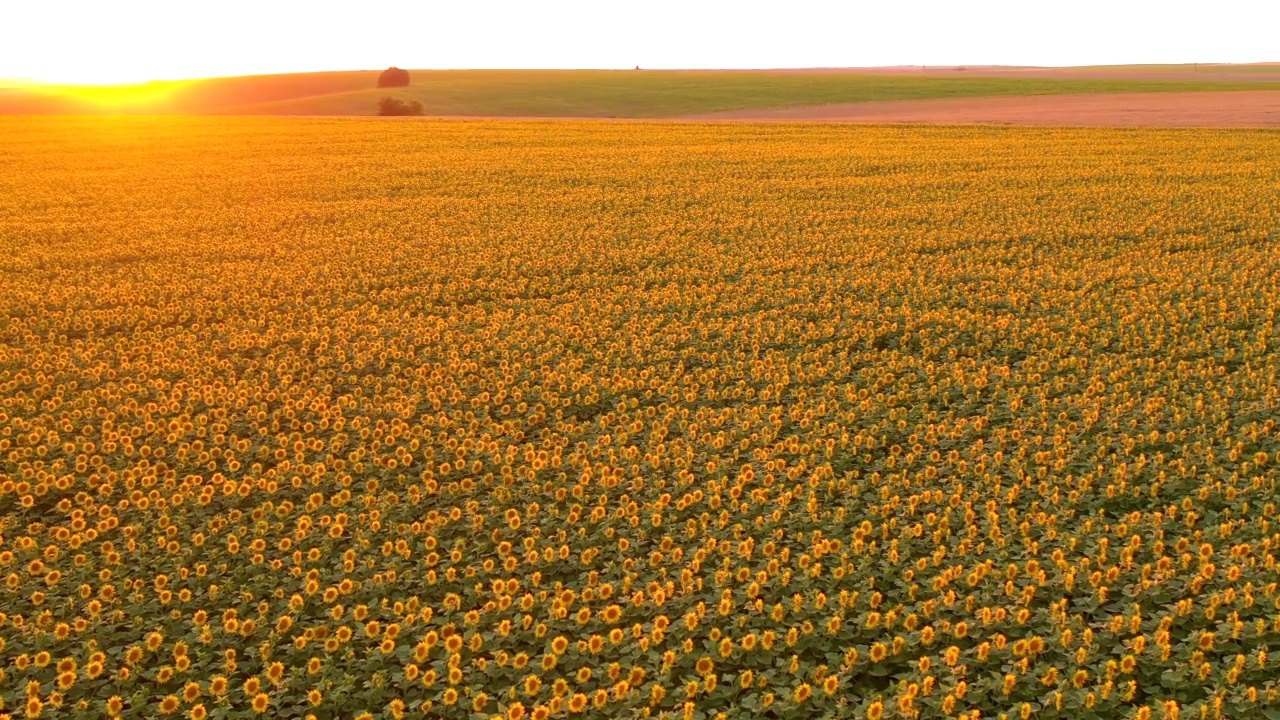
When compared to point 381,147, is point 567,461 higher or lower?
lower

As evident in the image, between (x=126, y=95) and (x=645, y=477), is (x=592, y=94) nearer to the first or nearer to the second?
(x=126, y=95)

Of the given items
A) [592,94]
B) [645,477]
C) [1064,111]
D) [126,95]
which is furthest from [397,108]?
[645,477]

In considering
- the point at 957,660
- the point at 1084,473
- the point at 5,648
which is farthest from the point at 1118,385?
the point at 5,648

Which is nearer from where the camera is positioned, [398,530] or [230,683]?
[230,683]

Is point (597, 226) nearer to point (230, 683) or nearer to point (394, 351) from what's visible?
point (394, 351)

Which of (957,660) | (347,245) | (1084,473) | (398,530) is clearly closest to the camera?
(957,660)

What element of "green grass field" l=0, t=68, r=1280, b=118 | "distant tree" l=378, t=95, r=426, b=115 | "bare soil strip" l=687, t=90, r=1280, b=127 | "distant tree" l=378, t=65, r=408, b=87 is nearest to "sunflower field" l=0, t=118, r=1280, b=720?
"bare soil strip" l=687, t=90, r=1280, b=127

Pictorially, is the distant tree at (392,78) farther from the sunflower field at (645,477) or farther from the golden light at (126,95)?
the sunflower field at (645,477)
